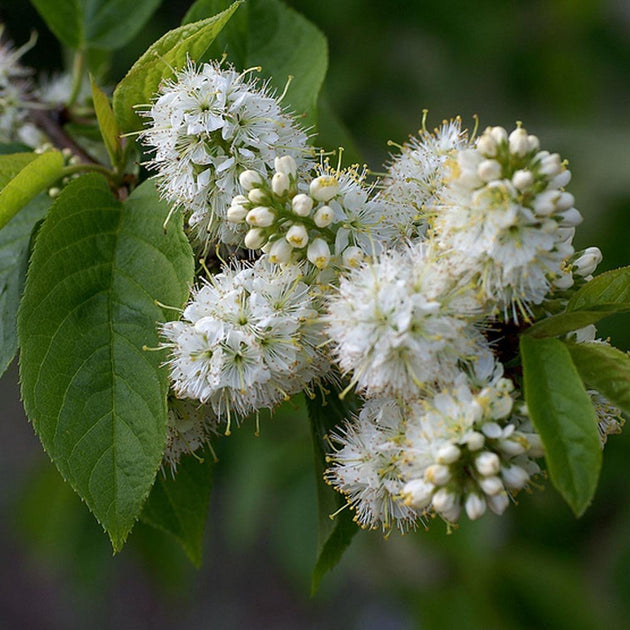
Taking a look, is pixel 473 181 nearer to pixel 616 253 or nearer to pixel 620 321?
pixel 620 321

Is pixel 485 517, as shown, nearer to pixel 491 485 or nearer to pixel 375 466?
pixel 375 466

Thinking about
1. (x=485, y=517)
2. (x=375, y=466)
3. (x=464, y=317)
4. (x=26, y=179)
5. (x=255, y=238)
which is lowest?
(x=485, y=517)

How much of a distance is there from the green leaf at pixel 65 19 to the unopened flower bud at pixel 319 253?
69.2 inches

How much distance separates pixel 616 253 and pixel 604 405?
2483mm

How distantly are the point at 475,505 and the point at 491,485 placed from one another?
0.05 meters

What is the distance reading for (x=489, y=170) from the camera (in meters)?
1.41

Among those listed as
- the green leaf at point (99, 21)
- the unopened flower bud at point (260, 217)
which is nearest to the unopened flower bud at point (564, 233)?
the unopened flower bud at point (260, 217)

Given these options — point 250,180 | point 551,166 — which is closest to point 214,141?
point 250,180

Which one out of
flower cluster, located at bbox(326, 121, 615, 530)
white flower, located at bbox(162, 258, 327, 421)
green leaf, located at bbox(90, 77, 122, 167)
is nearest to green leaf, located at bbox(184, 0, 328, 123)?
green leaf, located at bbox(90, 77, 122, 167)

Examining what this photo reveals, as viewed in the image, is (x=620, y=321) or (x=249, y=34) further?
(x=620, y=321)

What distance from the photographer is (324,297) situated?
1.64m

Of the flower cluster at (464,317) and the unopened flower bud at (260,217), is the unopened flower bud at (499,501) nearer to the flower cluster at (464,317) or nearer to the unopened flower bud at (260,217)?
the flower cluster at (464,317)

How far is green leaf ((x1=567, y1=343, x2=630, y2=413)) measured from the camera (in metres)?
1.43

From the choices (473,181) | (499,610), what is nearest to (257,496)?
(499,610)
